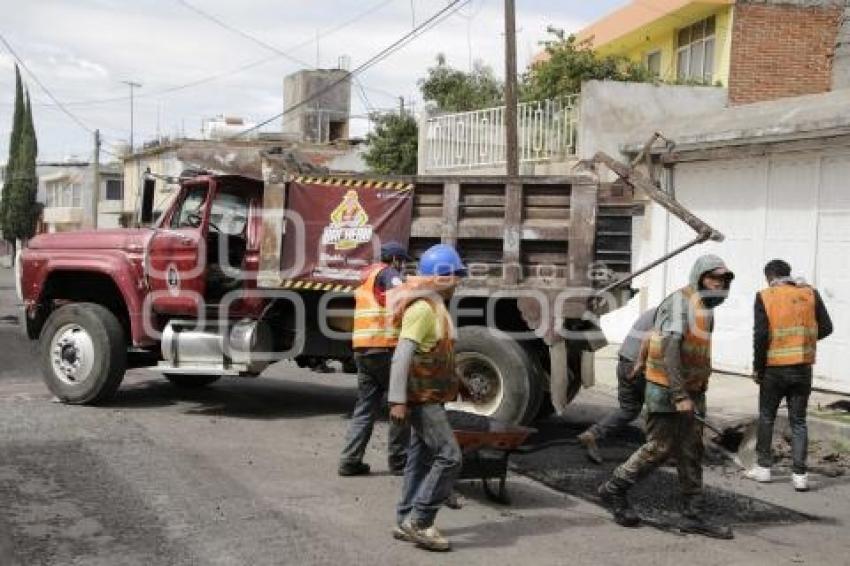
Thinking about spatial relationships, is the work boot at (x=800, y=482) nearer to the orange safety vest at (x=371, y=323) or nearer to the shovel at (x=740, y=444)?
the shovel at (x=740, y=444)

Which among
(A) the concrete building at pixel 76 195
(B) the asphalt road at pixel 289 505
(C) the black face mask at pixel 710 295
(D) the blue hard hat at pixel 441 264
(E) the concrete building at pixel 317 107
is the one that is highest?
(E) the concrete building at pixel 317 107

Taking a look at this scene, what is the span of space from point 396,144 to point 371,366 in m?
21.9

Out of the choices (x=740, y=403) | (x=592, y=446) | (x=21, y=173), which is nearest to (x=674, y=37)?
(x=740, y=403)

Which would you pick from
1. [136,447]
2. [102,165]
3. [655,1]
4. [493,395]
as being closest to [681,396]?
[493,395]

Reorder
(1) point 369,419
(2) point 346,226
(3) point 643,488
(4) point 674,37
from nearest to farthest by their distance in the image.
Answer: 1. (3) point 643,488
2. (1) point 369,419
3. (2) point 346,226
4. (4) point 674,37

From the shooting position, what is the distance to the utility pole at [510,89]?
1562 cm

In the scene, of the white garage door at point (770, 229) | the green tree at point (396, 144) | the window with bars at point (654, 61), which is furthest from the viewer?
the green tree at point (396, 144)

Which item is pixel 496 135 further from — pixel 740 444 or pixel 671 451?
pixel 671 451

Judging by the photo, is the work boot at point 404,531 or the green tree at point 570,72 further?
the green tree at point 570,72

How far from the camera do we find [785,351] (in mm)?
7410

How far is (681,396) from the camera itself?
5.88 metres

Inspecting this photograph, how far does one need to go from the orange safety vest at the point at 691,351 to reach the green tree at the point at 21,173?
60.4 m

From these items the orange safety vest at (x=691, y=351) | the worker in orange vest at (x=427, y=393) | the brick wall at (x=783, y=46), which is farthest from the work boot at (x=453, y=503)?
the brick wall at (x=783, y=46)

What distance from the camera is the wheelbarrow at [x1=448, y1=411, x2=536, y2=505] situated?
6.25m
